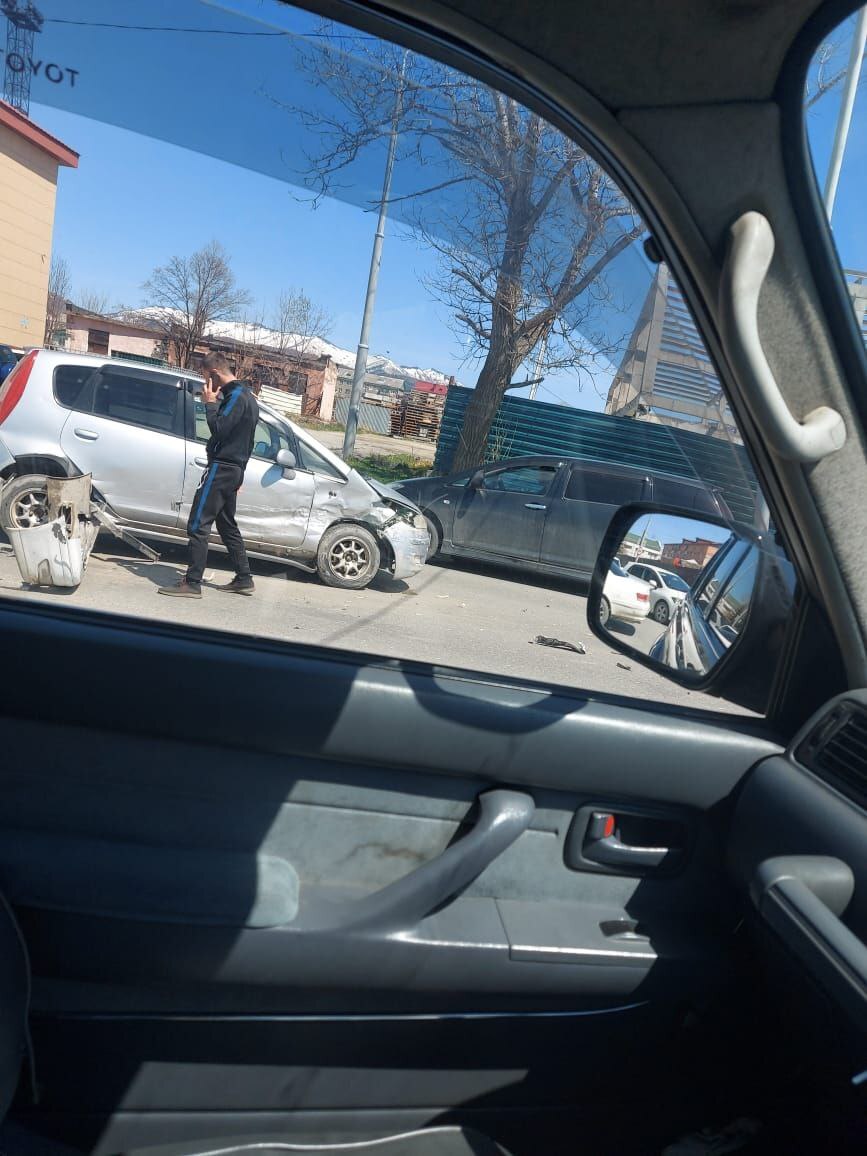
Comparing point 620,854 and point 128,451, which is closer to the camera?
point 620,854

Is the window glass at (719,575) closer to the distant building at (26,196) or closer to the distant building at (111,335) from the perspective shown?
the distant building at (111,335)

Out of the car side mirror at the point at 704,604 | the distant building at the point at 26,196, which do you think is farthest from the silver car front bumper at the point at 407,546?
the distant building at the point at 26,196

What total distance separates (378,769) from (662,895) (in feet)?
2.32

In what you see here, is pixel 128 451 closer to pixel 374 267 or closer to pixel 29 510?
pixel 29 510

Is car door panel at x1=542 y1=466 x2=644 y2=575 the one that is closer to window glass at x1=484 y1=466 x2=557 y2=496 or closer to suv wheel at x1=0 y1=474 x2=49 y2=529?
window glass at x1=484 y1=466 x2=557 y2=496

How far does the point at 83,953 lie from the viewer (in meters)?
1.92

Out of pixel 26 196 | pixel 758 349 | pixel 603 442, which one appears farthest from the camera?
pixel 603 442

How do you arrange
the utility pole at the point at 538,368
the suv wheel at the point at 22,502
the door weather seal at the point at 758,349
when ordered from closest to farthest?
1. the door weather seal at the point at 758,349
2. the utility pole at the point at 538,368
3. the suv wheel at the point at 22,502

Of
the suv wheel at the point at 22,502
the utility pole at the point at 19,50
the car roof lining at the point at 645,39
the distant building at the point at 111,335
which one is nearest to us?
the car roof lining at the point at 645,39

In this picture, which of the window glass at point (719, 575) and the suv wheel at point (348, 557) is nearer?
the window glass at point (719, 575)

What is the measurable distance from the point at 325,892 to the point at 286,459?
99 centimetres

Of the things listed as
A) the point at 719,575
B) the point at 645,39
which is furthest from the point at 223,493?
the point at 645,39

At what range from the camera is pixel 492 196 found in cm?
182

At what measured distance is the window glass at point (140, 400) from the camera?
2.21 meters
